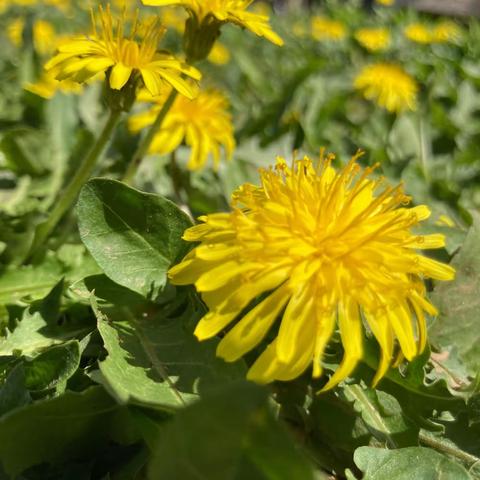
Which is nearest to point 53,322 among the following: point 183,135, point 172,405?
point 172,405

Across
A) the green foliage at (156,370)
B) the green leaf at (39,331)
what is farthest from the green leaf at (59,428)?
the green leaf at (39,331)

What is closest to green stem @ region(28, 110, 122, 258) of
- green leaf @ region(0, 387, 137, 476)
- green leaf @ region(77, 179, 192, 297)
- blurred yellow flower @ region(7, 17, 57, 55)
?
green leaf @ region(77, 179, 192, 297)

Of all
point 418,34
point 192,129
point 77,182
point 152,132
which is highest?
point 152,132

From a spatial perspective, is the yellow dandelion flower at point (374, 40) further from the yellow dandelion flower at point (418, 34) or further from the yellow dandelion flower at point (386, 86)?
the yellow dandelion flower at point (386, 86)

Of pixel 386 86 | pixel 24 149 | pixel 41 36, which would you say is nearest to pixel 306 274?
pixel 24 149

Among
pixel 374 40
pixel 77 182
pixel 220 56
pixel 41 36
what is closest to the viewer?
pixel 77 182

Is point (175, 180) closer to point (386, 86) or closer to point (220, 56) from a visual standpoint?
point (386, 86)
